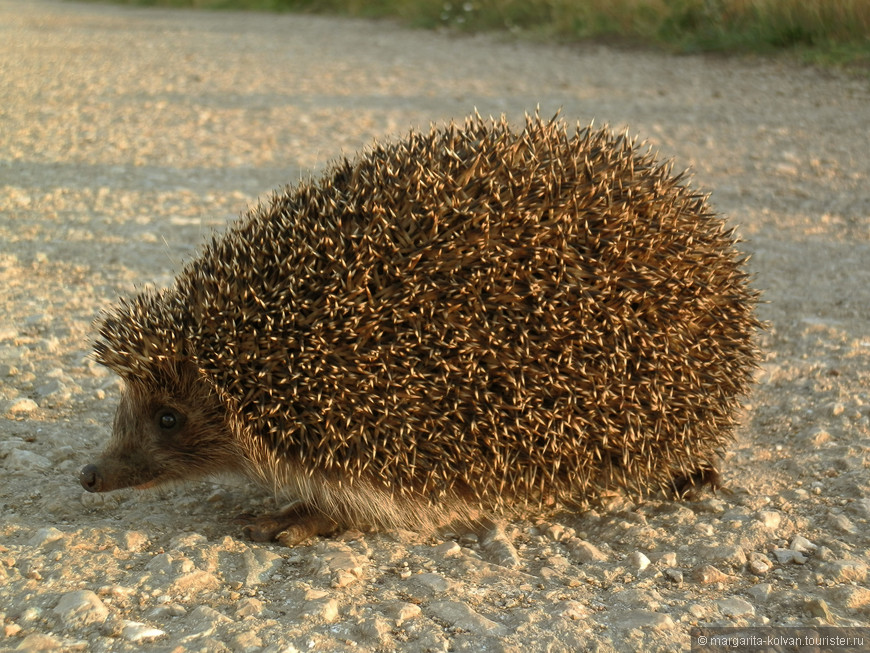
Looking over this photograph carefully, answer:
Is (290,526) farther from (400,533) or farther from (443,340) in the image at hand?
(443,340)

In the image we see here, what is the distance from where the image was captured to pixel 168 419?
4.36 m

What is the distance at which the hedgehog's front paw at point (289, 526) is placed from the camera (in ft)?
14.1

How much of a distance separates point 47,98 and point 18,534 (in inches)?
390

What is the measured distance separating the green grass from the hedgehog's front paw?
10.3m

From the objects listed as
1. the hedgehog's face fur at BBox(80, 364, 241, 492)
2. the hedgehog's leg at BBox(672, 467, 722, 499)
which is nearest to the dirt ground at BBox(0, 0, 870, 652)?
the hedgehog's leg at BBox(672, 467, 722, 499)

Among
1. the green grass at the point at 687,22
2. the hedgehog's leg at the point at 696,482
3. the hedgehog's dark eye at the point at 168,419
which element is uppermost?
the green grass at the point at 687,22

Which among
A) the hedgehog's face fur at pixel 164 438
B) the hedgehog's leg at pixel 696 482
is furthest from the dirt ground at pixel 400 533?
the hedgehog's face fur at pixel 164 438

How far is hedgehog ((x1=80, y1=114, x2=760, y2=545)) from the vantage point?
3928mm

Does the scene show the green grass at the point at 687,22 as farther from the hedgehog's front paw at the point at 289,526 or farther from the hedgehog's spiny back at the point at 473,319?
the hedgehog's front paw at the point at 289,526

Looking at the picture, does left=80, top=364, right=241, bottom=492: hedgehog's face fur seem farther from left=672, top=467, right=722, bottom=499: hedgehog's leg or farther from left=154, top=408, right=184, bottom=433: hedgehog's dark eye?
left=672, top=467, right=722, bottom=499: hedgehog's leg

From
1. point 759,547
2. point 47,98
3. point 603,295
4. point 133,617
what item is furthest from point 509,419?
point 47,98

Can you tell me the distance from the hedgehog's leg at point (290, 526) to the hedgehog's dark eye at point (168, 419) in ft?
1.81

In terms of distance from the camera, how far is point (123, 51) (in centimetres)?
1683

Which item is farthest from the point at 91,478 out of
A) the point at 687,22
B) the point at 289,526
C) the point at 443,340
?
the point at 687,22
